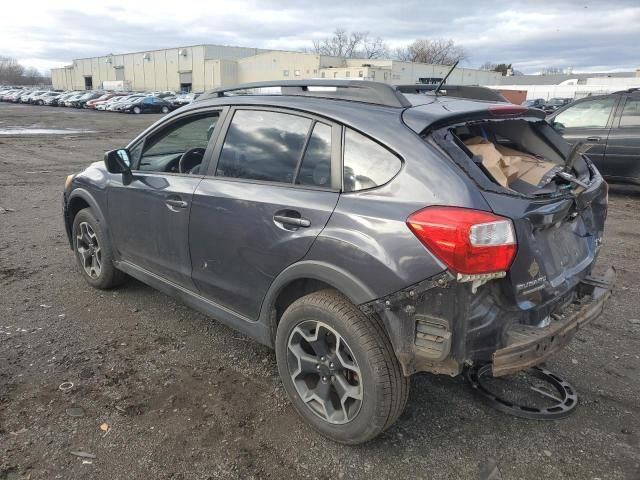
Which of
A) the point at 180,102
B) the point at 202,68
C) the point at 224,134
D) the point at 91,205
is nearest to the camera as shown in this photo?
the point at 224,134

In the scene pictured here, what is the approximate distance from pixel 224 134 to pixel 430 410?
83.2 inches

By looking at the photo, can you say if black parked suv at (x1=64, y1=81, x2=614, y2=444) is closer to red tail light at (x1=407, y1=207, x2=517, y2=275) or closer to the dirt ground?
red tail light at (x1=407, y1=207, x2=517, y2=275)

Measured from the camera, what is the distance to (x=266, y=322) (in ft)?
9.81

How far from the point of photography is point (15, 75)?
438 ft

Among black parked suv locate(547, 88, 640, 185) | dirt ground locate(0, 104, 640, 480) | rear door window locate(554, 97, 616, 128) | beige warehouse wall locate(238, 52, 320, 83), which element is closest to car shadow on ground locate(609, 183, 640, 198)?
black parked suv locate(547, 88, 640, 185)

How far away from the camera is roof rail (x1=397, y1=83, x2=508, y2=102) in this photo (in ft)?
10.9

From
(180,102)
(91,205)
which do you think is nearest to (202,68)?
(180,102)

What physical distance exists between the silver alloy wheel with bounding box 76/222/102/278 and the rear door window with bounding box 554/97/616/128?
794 cm

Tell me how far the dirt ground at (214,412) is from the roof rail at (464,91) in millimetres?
1847

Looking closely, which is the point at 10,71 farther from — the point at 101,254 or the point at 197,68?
the point at 101,254

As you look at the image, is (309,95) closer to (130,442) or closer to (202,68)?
(130,442)


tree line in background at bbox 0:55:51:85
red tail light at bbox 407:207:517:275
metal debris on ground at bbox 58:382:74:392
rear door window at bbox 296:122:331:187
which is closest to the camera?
red tail light at bbox 407:207:517:275

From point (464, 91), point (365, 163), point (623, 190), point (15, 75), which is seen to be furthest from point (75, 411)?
point (15, 75)

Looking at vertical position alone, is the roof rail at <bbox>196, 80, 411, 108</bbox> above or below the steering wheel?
above
